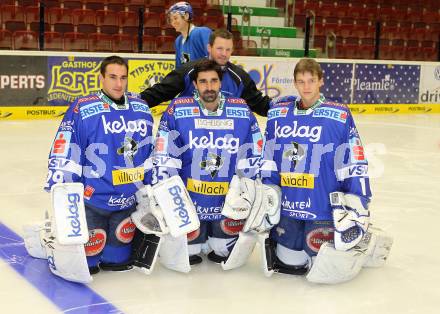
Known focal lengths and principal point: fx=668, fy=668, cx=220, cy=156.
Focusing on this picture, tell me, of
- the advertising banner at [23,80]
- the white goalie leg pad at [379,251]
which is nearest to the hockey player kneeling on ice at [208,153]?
the white goalie leg pad at [379,251]

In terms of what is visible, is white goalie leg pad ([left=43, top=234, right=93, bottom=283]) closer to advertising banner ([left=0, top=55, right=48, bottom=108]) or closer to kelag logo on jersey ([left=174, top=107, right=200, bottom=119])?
kelag logo on jersey ([left=174, top=107, right=200, bottom=119])

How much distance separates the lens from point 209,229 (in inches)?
173

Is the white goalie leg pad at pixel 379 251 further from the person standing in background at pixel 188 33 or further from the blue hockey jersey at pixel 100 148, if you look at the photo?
the person standing in background at pixel 188 33

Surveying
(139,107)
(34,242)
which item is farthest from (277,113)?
(34,242)

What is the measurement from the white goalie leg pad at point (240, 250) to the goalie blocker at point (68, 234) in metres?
0.86

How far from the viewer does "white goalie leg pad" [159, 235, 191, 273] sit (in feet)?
13.3

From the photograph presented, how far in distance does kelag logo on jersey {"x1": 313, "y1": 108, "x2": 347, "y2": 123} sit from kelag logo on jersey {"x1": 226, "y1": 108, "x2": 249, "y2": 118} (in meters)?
0.49

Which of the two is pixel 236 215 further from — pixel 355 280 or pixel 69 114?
pixel 69 114

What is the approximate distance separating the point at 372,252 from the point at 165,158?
1.46m

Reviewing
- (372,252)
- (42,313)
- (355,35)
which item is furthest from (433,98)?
(42,313)

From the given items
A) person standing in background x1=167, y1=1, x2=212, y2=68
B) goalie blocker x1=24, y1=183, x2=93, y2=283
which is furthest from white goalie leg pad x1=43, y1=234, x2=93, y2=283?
person standing in background x1=167, y1=1, x2=212, y2=68

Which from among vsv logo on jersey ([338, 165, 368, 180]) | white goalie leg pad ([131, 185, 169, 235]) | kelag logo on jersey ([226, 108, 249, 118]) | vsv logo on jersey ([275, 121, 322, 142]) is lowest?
white goalie leg pad ([131, 185, 169, 235])

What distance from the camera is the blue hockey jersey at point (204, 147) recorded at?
424 centimetres

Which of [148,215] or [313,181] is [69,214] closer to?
[148,215]
